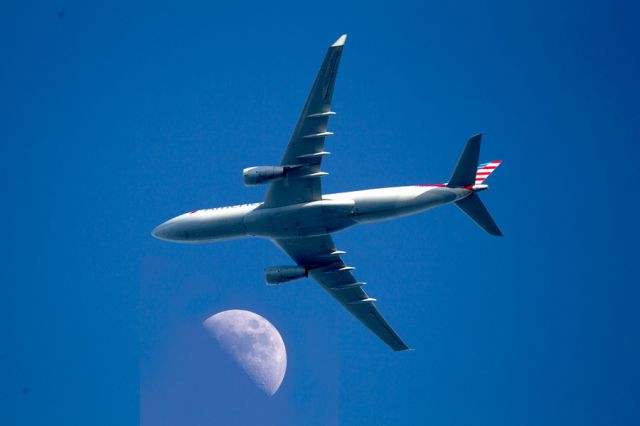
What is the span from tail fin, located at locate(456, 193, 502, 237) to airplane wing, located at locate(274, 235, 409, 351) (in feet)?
30.3

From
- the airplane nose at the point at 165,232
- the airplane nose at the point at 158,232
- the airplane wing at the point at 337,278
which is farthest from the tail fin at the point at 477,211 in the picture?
the airplane nose at the point at 158,232

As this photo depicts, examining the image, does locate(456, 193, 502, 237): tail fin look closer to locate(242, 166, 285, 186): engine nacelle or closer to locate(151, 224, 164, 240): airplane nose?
locate(242, 166, 285, 186): engine nacelle

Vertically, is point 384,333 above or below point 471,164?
below

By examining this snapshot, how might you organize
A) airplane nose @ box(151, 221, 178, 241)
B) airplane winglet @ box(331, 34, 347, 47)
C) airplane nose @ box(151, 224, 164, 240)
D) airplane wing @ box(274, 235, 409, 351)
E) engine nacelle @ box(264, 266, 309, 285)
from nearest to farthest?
airplane winglet @ box(331, 34, 347, 47), airplane nose @ box(151, 221, 178, 241), airplane nose @ box(151, 224, 164, 240), engine nacelle @ box(264, 266, 309, 285), airplane wing @ box(274, 235, 409, 351)

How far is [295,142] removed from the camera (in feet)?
178

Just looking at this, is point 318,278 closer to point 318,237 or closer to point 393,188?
point 318,237

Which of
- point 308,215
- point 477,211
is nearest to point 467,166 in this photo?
point 477,211

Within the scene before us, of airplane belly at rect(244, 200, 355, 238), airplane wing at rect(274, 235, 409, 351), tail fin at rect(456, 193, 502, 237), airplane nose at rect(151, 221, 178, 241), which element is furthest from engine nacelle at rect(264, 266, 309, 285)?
tail fin at rect(456, 193, 502, 237)

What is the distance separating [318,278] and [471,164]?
1392cm

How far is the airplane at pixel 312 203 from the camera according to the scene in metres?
53.2

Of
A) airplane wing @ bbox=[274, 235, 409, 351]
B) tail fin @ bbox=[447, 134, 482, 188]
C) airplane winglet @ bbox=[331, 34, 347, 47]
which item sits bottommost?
airplane wing @ bbox=[274, 235, 409, 351]

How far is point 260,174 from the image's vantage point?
5428 cm

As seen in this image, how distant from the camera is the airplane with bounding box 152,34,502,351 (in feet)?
175

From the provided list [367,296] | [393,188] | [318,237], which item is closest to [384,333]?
[367,296]
